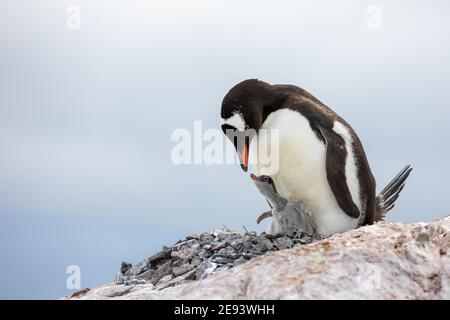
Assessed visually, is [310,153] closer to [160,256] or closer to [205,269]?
[205,269]

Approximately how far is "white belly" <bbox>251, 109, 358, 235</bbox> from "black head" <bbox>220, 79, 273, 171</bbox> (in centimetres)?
16

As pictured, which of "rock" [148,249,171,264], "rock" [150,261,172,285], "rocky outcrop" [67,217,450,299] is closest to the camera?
"rocky outcrop" [67,217,450,299]

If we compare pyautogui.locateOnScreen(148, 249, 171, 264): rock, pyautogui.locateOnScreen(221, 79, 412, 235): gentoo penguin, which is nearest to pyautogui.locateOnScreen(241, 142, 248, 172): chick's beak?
pyautogui.locateOnScreen(221, 79, 412, 235): gentoo penguin

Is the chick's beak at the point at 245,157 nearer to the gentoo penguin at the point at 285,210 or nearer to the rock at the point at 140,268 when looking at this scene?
the gentoo penguin at the point at 285,210

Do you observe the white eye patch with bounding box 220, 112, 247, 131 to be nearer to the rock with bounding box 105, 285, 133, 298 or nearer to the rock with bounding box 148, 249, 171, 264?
the rock with bounding box 148, 249, 171, 264

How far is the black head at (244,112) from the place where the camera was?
308 inches

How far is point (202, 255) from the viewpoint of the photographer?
735cm

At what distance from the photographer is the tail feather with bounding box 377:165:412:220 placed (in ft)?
31.2

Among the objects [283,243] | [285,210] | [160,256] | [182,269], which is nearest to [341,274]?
[283,243]

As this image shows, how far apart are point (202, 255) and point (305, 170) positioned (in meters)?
1.68

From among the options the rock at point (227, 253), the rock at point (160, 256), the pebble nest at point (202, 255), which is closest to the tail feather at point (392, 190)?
the pebble nest at point (202, 255)

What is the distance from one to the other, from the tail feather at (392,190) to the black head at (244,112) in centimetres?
252

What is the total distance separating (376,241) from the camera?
5383mm
